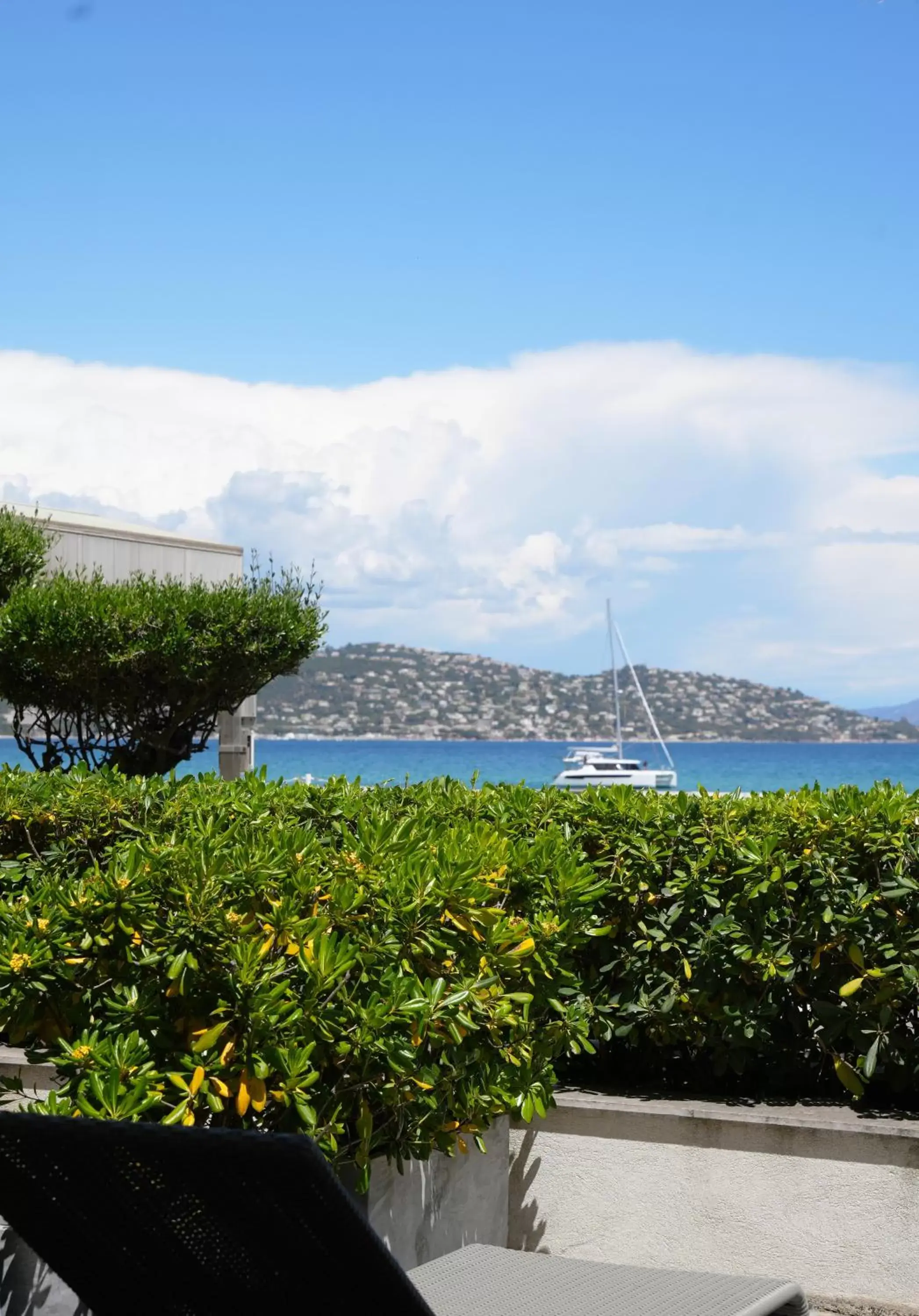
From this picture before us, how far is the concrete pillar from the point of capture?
2089 cm

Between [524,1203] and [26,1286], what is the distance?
2283 millimetres

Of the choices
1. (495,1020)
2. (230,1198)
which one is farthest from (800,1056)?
(230,1198)

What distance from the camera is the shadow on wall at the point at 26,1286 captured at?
9.20 ft

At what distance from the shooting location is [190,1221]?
1984 millimetres

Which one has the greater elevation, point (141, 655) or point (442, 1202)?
point (141, 655)

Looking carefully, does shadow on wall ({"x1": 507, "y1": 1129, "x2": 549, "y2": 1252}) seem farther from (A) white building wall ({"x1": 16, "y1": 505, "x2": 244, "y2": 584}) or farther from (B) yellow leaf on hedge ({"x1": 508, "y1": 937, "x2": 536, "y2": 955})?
(A) white building wall ({"x1": 16, "y1": 505, "x2": 244, "y2": 584})

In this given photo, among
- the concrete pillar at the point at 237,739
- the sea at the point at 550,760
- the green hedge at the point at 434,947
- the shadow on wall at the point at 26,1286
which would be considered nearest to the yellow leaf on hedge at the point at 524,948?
the green hedge at the point at 434,947

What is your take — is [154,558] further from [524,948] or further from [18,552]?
[524,948]

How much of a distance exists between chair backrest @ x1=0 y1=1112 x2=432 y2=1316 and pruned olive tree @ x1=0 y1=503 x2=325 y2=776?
12.8m

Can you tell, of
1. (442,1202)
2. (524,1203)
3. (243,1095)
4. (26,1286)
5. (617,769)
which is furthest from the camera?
(617,769)

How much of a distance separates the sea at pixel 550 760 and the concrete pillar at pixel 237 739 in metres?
55.4

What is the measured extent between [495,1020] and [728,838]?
1.53 metres

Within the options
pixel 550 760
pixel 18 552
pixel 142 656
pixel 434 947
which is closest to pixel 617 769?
pixel 550 760

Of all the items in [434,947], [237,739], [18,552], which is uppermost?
[18,552]
